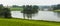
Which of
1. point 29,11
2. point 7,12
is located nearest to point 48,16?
point 29,11

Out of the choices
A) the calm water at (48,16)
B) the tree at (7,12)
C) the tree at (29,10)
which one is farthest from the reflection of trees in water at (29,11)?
the tree at (7,12)

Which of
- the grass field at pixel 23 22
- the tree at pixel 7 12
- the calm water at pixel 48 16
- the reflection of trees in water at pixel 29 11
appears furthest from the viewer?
the tree at pixel 7 12

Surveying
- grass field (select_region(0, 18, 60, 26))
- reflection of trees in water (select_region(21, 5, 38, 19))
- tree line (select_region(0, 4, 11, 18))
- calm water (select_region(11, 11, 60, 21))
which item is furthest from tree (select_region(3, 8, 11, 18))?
calm water (select_region(11, 11, 60, 21))

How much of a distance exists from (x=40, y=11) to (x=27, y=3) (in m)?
0.60

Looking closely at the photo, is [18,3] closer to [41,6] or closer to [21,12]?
[21,12]

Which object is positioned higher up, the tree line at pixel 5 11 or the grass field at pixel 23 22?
the tree line at pixel 5 11

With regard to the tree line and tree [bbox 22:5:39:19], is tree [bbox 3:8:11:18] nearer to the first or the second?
the tree line

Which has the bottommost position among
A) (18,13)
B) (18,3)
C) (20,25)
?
(20,25)

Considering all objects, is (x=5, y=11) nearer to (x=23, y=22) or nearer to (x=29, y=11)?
(x=29, y=11)

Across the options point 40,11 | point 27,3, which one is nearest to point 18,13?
point 27,3

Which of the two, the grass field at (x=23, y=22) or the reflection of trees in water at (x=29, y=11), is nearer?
the grass field at (x=23, y=22)

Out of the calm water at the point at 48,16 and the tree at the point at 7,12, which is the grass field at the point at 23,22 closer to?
the calm water at the point at 48,16

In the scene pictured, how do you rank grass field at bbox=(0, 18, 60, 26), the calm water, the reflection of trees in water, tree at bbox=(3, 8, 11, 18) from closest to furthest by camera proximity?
grass field at bbox=(0, 18, 60, 26), the calm water, the reflection of trees in water, tree at bbox=(3, 8, 11, 18)

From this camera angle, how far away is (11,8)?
498 centimetres
